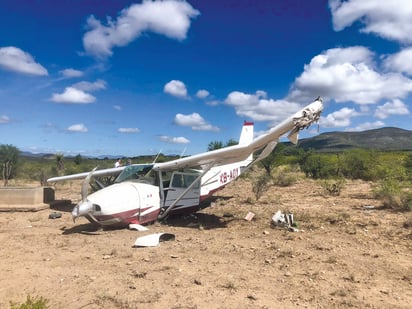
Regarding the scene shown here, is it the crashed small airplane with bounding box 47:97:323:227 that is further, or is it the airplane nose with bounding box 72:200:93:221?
the crashed small airplane with bounding box 47:97:323:227

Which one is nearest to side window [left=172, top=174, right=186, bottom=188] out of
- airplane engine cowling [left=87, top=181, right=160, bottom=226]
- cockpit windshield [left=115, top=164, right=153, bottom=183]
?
airplane engine cowling [left=87, top=181, right=160, bottom=226]

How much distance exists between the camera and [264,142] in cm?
995

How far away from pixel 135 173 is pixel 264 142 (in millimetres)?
4426

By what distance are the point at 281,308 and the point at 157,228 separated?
659 cm

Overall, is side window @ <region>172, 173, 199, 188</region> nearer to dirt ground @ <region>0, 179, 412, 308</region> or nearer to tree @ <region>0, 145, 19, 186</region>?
dirt ground @ <region>0, 179, 412, 308</region>

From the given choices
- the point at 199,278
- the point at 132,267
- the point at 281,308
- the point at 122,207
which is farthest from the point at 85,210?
the point at 281,308

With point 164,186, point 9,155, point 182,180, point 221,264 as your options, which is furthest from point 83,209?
point 9,155

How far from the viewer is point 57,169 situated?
32.1m

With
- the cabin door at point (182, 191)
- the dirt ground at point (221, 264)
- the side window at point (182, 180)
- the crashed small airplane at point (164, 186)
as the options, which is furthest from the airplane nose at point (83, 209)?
the side window at point (182, 180)

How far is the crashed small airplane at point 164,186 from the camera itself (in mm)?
9359

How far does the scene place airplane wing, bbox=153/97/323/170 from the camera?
908 centimetres

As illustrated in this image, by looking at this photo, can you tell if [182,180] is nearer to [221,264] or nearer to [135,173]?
[135,173]

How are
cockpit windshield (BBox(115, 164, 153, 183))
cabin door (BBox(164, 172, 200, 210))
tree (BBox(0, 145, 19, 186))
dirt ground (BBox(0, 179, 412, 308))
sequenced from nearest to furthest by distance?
dirt ground (BBox(0, 179, 412, 308))
cockpit windshield (BBox(115, 164, 153, 183))
cabin door (BBox(164, 172, 200, 210))
tree (BBox(0, 145, 19, 186))

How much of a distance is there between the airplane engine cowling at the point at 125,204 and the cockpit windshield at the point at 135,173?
0.45 metres
